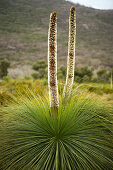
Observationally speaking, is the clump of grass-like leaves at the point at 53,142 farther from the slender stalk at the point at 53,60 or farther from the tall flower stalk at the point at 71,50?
the tall flower stalk at the point at 71,50

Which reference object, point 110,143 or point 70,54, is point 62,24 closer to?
point 70,54

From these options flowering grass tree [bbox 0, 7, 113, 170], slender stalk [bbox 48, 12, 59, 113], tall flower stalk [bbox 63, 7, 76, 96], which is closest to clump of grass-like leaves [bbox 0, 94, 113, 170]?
flowering grass tree [bbox 0, 7, 113, 170]

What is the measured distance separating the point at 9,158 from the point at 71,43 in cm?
197

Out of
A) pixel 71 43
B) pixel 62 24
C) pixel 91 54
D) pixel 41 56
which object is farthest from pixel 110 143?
pixel 91 54

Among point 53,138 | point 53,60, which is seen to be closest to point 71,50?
point 53,60

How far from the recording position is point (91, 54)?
120 feet

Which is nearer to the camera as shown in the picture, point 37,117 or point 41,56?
point 37,117

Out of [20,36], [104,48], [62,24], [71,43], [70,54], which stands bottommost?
[70,54]

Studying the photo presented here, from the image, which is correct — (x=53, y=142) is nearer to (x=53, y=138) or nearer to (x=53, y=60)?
(x=53, y=138)

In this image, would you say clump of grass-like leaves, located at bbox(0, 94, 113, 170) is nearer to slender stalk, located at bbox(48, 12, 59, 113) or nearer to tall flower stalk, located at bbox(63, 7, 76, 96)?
slender stalk, located at bbox(48, 12, 59, 113)

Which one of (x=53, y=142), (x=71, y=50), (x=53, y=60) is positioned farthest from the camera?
(x=71, y=50)

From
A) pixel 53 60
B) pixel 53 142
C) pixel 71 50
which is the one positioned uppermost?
pixel 71 50

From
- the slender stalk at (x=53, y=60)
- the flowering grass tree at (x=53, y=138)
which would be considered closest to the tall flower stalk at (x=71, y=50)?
the slender stalk at (x=53, y=60)

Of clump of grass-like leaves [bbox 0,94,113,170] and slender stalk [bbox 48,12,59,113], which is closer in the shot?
clump of grass-like leaves [bbox 0,94,113,170]
